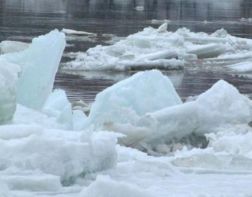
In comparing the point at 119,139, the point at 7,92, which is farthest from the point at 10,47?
the point at 7,92

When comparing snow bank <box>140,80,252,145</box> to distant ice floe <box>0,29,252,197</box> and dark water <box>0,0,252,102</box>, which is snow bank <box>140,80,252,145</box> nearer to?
distant ice floe <box>0,29,252,197</box>

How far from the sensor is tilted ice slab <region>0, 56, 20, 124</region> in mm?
6371

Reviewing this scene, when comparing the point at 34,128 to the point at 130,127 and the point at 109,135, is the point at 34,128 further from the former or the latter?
the point at 130,127

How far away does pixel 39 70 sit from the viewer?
773cm

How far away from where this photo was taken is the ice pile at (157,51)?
14602mm

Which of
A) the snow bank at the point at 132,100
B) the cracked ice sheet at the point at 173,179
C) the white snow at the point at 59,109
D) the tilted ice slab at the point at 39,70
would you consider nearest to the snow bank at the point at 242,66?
the snow bank at the point at 132,100

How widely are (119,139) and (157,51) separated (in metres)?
9.08

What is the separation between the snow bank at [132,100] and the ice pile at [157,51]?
6.19 metres

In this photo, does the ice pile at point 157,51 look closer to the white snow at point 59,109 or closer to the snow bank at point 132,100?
the snow bank at point 132,100

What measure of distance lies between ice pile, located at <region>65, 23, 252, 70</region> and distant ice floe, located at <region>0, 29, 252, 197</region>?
4.93 m

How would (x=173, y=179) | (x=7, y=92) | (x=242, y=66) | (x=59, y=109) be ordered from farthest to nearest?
(x=242, y=66)
(x=59, y=109)
(x=7, y=92)
(x=173, y=179)

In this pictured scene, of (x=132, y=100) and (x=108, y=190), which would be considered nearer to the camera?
(x=108, y=190)

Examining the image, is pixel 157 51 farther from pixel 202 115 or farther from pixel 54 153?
pixel 54 153

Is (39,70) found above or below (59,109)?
above
